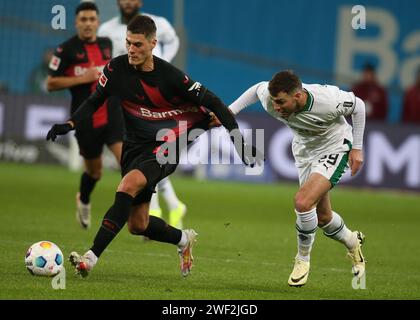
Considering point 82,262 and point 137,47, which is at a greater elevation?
point 137,47

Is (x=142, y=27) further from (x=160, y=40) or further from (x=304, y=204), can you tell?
(x=160, y=40)

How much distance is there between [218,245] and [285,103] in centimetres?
347

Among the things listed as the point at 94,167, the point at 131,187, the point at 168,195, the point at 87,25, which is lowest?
the point at 168,195

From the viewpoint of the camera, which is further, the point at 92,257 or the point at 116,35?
the point at 116,35

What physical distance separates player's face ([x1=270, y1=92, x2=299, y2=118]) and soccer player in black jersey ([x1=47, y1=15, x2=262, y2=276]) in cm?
37

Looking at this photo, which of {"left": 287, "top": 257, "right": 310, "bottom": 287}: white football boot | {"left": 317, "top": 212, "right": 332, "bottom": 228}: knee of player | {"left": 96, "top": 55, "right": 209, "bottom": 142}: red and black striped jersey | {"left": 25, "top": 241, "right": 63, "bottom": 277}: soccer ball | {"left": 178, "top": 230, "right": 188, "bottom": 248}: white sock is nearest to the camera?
{"left": 25, "top": 241, "right": 63, "bottom": 277}: soccer ball

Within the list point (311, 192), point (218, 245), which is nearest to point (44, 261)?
point (311, 192)

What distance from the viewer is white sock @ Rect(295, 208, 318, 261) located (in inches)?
335

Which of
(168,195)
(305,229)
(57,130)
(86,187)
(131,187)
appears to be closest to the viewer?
(131,187)

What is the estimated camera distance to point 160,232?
29.1 ft

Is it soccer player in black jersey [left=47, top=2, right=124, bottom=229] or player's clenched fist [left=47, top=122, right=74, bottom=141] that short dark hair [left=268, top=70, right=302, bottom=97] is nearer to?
player's clenched fist [left=47, top=122, right=74, bottom=141]

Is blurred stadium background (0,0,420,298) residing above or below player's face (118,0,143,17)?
below

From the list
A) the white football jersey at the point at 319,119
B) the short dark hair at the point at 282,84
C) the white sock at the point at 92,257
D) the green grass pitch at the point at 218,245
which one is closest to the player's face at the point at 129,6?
the green grass pitch at the point at 218,245

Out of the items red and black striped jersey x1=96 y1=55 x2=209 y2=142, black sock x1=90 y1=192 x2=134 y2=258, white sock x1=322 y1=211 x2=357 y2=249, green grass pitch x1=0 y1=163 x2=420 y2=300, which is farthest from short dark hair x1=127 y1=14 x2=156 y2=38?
white sock x1=322 y1=211 x2=357 y2=249
